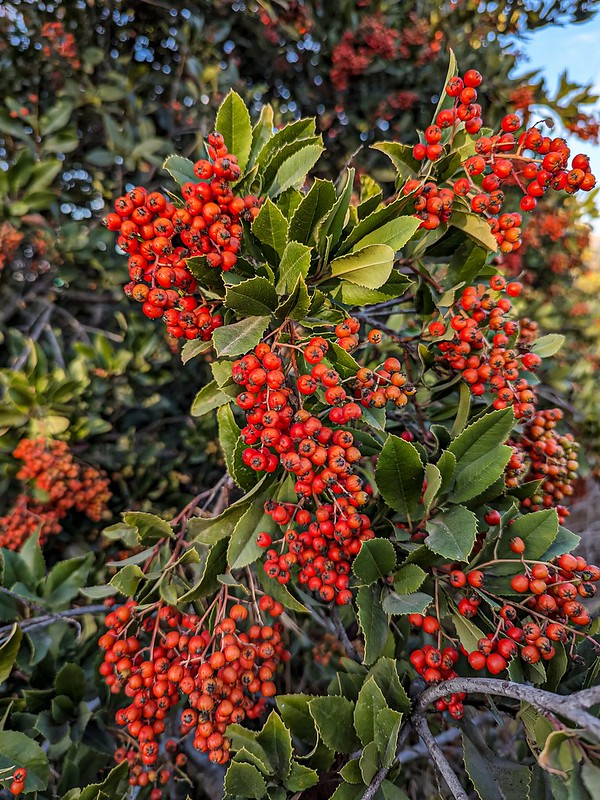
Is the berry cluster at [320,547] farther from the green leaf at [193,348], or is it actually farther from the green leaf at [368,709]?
the green leaf at [193,348]

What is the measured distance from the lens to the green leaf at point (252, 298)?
4.19ft

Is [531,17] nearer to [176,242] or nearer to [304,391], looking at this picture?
[176,242]

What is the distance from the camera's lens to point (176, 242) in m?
1.54

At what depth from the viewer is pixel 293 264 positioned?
4.39ft

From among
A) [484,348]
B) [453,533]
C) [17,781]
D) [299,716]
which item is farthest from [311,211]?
[17,781]

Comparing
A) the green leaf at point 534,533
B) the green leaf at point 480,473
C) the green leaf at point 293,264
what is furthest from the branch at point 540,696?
the green leaf at point 293,264

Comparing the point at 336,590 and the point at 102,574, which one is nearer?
the point at 336,590

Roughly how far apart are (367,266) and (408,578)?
0.85m

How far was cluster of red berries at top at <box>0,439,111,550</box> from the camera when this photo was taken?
2.82 m

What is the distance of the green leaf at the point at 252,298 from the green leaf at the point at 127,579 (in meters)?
0.85

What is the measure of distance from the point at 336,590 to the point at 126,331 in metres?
2.70

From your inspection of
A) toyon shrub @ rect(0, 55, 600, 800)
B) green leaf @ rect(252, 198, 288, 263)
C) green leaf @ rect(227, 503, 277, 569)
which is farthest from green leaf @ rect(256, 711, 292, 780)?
green leaf @ rect(252, 198, 288, 263)

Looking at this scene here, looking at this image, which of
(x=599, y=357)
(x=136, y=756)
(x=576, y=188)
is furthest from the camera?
(x=599, y=357)

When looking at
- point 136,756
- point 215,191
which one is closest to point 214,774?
point 136,756
